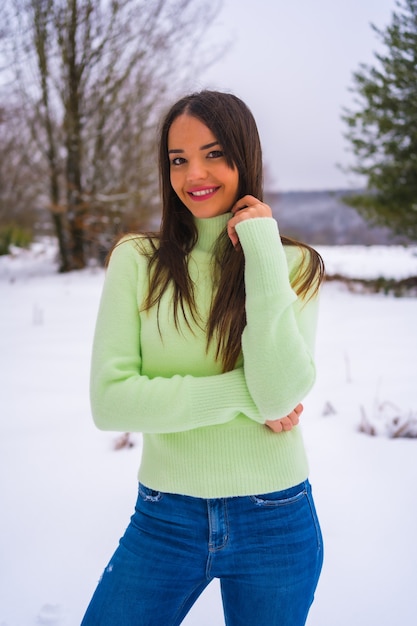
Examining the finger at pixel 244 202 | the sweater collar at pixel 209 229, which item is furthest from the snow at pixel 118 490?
the finger at pixel 244 202

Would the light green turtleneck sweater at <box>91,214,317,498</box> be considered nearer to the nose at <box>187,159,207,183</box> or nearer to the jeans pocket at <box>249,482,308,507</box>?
the jeans pocket at <box>249,482,308,507</box>

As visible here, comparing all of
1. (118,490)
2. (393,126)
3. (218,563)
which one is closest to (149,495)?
(218,563)

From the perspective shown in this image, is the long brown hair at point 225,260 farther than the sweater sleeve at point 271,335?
Yes

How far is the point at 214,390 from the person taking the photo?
127 cm

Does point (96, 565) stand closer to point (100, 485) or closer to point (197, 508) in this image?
point (100, 485)

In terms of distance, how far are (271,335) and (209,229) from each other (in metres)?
0.42

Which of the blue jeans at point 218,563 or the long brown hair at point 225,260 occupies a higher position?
the long brown hair at point 225,260

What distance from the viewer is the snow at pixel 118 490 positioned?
77.2 inches

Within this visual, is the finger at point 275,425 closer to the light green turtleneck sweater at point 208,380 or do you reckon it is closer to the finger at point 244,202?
the light green turtleneck sweater at point 208,380

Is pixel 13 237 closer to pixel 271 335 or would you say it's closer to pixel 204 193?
pixel 204 193

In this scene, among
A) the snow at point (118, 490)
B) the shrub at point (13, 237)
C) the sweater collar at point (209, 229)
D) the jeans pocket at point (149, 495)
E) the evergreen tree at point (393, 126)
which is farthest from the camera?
the shrub at point (13, 237)

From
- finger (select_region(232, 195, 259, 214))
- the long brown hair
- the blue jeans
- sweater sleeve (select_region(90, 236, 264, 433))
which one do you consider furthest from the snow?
finger (select_region(232, 195, 259, 214))

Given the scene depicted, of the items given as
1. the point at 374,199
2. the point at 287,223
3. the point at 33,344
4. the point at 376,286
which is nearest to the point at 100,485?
the point at 33,344

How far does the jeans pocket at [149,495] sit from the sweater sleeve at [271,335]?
1.13ft
